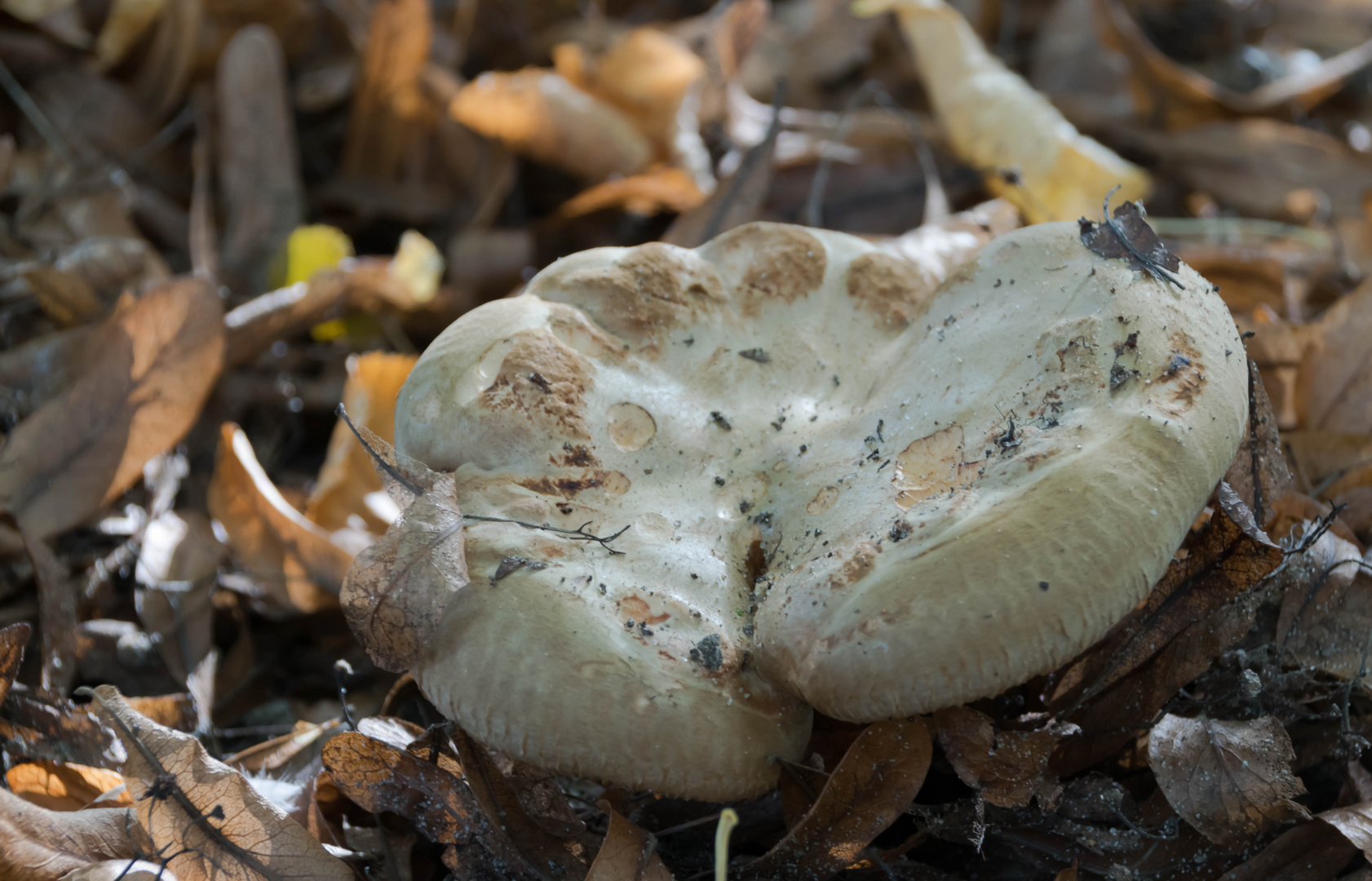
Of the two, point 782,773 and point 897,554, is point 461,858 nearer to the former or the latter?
point 782,773

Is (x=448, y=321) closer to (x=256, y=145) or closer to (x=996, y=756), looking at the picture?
(x=256, y=145)

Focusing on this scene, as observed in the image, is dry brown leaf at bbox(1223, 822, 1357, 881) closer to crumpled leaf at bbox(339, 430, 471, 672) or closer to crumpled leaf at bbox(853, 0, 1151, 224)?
crumpled leaf at bbox(339, 430, 471, 672)

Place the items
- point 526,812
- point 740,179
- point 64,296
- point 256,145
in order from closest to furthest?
point 526,812, point 64,296, point 740,179, point 256,145

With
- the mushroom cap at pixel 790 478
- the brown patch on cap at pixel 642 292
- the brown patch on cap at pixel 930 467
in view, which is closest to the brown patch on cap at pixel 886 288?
the mushroom cap at pixel 790 478

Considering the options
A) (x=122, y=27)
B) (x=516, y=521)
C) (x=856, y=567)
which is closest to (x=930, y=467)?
(x=856, y=567)

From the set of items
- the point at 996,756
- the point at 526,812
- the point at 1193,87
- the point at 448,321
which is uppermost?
the point at 1193,87
